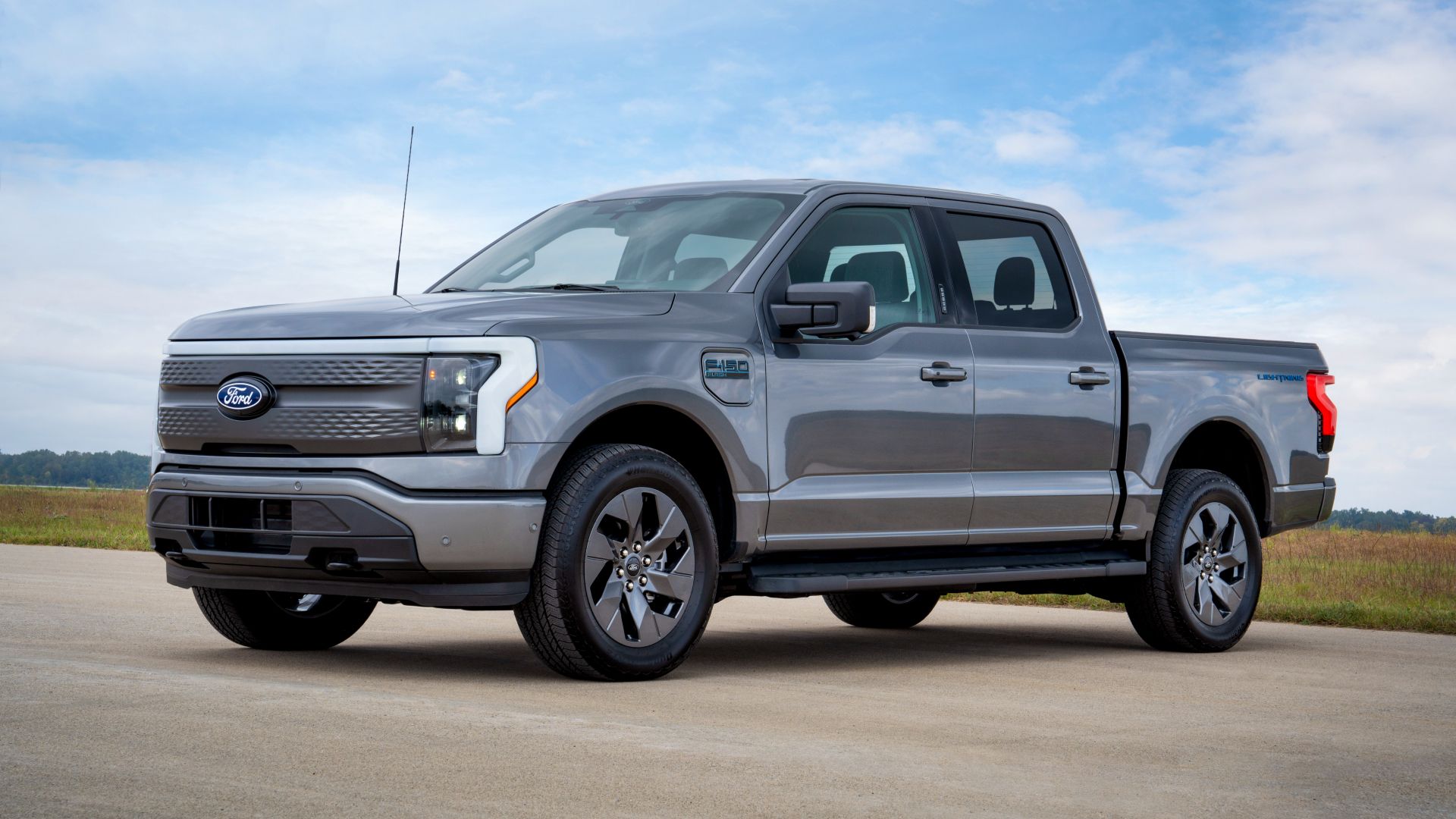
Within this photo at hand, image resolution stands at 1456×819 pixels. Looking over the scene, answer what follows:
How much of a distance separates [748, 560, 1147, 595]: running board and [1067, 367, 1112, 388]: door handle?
2.97 feet

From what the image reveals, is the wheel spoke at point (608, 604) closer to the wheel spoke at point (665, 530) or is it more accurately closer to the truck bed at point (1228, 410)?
the wheel spoke at point (665, 530)

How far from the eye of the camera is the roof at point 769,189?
802 cm

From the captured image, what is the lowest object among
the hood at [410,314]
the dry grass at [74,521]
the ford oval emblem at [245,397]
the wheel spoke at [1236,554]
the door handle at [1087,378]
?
the dry grass at [74,521]

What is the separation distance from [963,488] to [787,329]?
4.31 feet

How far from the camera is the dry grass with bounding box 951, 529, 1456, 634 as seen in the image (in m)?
11.4

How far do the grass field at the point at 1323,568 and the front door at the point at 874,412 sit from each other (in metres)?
4.66

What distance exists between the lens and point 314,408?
652cm

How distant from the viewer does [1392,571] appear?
52.3 feet

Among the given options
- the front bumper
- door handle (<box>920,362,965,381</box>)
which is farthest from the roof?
the front bumper

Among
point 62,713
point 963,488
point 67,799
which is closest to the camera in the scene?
point 67,799

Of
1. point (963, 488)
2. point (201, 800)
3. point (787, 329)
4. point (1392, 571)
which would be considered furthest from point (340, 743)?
point (1392, 571)

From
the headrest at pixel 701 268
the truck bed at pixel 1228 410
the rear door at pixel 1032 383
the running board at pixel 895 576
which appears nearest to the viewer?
the running board at pixel 895 576

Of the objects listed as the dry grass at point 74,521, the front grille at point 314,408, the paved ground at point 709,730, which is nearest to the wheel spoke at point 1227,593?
the paved ground at point 709,730

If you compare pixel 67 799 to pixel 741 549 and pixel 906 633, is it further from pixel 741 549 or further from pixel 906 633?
pixel 906 633
